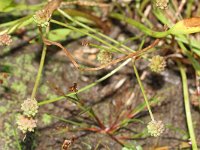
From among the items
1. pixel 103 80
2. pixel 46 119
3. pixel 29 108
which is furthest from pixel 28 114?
pixel 103 80

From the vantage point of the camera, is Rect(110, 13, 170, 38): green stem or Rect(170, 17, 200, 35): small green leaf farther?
Rect(110, 13, 170, 38): green stem

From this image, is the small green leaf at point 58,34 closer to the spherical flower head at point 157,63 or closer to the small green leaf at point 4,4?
the small green leaf at point 4,4

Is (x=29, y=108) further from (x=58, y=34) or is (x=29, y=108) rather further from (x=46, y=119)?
(x=58, y=34)

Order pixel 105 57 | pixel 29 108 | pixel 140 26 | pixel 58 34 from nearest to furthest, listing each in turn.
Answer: pixel 29 108 → pixel 105 57 → pixel 140 26 → pixel 58 34

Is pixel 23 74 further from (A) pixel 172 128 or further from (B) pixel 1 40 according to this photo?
(A) pixel 172 128

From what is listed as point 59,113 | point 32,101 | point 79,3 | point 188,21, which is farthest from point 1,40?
point 188,21

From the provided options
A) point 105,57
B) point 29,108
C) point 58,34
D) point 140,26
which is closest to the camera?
point 29,108

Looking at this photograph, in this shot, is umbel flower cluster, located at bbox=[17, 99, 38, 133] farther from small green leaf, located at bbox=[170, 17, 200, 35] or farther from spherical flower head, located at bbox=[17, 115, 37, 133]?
small green leaf, located at bbox=[170, 17, 200, 35]

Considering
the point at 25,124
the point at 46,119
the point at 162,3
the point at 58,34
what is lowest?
the point at 25,124

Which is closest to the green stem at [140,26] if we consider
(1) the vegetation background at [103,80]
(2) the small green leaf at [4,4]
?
(1) the vegetation background at [103,80]

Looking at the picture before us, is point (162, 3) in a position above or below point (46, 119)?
above

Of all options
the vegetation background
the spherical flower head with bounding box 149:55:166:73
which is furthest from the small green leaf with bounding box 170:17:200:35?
the spherical flower head with bounding box 149:55:166:73

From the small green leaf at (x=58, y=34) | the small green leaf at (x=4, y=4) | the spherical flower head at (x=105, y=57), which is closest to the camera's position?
the spherical flower head at (x=105, y=57)
